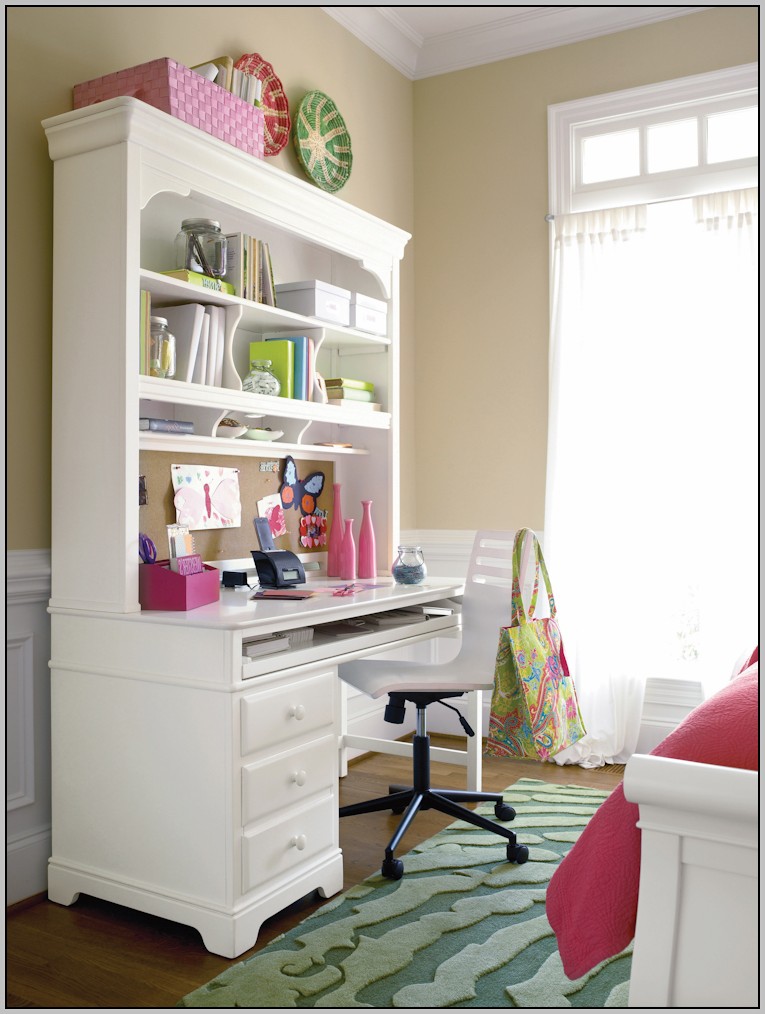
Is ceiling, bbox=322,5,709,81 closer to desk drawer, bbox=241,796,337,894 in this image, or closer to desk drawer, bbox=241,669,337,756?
desk drawer, bbox=241,669,337,756

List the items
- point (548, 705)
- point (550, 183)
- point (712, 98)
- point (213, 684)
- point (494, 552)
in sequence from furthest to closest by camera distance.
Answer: point (550, 183), point (712, 98), point (494, 552), point (548, 705), point (213, 684)

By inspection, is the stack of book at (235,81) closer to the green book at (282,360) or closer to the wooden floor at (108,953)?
the green book at (282,360)

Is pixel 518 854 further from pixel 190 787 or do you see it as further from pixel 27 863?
pixel 27 863

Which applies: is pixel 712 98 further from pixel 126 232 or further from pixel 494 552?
pixel 126 232

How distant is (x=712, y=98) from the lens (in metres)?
3.54

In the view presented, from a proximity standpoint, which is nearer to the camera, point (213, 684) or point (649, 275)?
point (213, 684)

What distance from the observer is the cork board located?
2.68 metres

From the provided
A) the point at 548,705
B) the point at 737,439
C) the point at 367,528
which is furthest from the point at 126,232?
the point at 737,439

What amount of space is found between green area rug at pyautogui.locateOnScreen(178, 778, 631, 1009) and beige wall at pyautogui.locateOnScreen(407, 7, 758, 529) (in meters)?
1.79

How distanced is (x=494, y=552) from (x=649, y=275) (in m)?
1.48

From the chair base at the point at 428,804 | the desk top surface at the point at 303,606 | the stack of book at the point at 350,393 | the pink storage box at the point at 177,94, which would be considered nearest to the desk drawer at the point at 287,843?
the chair base at the point at 428,804

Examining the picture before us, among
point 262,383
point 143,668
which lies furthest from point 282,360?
point 143,668

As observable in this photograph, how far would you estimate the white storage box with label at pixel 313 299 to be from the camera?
300 cm

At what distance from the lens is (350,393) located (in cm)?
327
